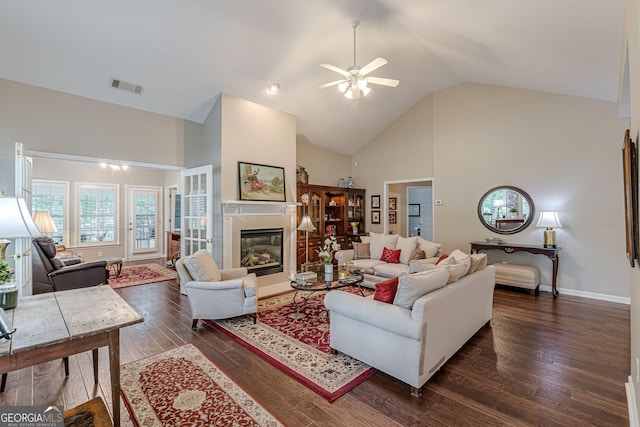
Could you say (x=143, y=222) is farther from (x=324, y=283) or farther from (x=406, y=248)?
(x=406, y=248)

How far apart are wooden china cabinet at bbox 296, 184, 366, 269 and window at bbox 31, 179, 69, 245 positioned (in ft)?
19.0

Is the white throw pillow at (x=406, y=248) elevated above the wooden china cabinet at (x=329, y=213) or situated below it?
below

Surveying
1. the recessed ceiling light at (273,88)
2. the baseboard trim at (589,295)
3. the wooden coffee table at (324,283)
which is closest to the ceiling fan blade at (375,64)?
the recessed ceiling light at (273,88)

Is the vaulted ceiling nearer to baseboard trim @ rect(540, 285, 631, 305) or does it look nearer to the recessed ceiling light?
the recessed ceiling light

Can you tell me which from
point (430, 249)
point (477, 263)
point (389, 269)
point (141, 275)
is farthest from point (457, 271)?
point (141, 275)

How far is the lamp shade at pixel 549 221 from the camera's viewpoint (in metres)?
4.86

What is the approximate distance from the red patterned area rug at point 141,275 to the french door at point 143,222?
4.15 feet

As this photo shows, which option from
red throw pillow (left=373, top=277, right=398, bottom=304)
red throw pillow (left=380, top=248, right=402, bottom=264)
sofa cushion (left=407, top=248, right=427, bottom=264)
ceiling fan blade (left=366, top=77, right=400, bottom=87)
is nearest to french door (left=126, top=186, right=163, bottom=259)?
red throw pillow (left=380, top=248, right=402, bottom=264)

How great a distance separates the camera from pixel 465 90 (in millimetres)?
6000

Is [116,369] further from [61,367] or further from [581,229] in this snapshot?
[581,229]

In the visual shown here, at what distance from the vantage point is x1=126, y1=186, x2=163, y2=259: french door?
8320 mm

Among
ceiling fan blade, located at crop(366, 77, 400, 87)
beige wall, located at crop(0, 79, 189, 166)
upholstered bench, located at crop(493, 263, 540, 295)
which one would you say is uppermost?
ceiling fan blade, located at crop(366, 77, 400, 87)

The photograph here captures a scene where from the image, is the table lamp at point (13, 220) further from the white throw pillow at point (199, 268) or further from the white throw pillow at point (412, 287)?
the white throw pillow at point (412, 287)

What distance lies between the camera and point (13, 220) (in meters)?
1.81
